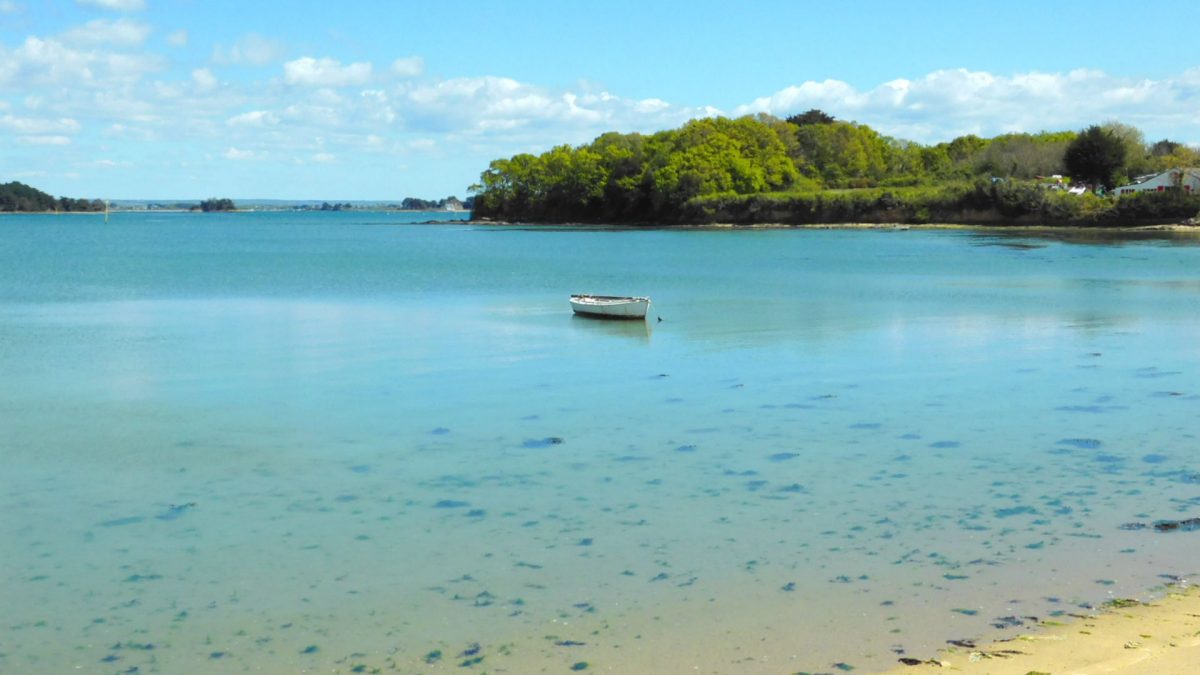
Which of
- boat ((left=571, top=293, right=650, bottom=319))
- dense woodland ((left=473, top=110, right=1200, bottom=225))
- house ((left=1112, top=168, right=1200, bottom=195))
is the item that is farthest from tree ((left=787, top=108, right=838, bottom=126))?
boat ((left=571, top=293, right=650, bottom=319))

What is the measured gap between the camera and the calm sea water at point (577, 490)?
7.92 metres

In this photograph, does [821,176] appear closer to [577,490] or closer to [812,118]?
[812,118]

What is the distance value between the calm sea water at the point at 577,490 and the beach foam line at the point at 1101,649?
→ 33cm

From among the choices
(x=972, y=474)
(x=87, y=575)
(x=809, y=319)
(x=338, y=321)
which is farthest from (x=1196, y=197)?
(x=87, y=575)

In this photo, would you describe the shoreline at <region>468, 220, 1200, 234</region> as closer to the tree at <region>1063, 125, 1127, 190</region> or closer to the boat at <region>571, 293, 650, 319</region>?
the tree at <region>1063, 125, 1127, 190</region>

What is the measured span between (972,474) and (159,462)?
867 cm

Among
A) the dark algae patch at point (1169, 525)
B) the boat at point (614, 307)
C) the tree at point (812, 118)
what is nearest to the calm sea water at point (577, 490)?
the dark algae patch at point (1169, 525)

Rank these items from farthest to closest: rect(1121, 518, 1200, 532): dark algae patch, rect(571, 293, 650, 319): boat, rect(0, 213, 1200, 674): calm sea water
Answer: rect(571, 293, 650, 319): boat
rect(1121, 518, 1200, 532): dark algae patch
rect(0, 213, 1200, 674): calm sea water

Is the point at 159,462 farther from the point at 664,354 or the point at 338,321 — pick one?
the point at 338,321

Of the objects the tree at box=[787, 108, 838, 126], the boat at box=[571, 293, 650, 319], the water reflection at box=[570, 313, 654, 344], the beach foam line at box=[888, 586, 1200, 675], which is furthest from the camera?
the tree at box=[787, 108, 838, 126]

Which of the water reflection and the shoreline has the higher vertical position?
the shoreline

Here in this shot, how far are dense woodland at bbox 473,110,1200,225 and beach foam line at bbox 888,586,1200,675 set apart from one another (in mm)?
94180

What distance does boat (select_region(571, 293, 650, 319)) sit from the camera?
2859 cm

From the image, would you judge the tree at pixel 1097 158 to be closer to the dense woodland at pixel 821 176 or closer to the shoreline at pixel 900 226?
the dense woodland at pixel 821 176
